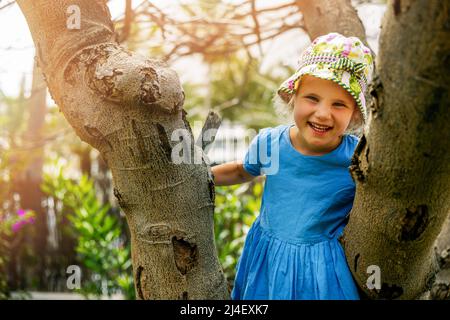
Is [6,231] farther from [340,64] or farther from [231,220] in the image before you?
[340,64]

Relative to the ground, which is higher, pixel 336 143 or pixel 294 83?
pixel 294 83

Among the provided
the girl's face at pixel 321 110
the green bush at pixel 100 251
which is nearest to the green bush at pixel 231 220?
the green bush at pixel 100 251

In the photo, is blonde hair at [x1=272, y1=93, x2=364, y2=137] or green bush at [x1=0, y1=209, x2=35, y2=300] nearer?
blonde hair at [x1=272, y1=93, x2=364, y2=137]

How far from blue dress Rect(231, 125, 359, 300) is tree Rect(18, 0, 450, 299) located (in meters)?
0.16

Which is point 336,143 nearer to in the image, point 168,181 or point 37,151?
point 168,181

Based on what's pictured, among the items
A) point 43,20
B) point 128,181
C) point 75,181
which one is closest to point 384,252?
point 128,181

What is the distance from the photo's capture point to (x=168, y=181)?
4.93ft

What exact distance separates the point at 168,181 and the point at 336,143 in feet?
2.18

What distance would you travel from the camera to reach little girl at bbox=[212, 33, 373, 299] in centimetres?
173

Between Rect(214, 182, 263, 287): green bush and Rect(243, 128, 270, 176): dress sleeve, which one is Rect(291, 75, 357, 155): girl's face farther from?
Rect(214, 182, 263, 287): green bush

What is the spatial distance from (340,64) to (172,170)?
666 mm

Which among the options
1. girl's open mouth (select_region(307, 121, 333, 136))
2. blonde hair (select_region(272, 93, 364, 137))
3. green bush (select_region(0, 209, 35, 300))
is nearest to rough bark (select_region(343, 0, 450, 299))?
girl's open mouth (select_region(307, 121, 333, 136))

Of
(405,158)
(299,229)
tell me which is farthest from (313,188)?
(405,158)
